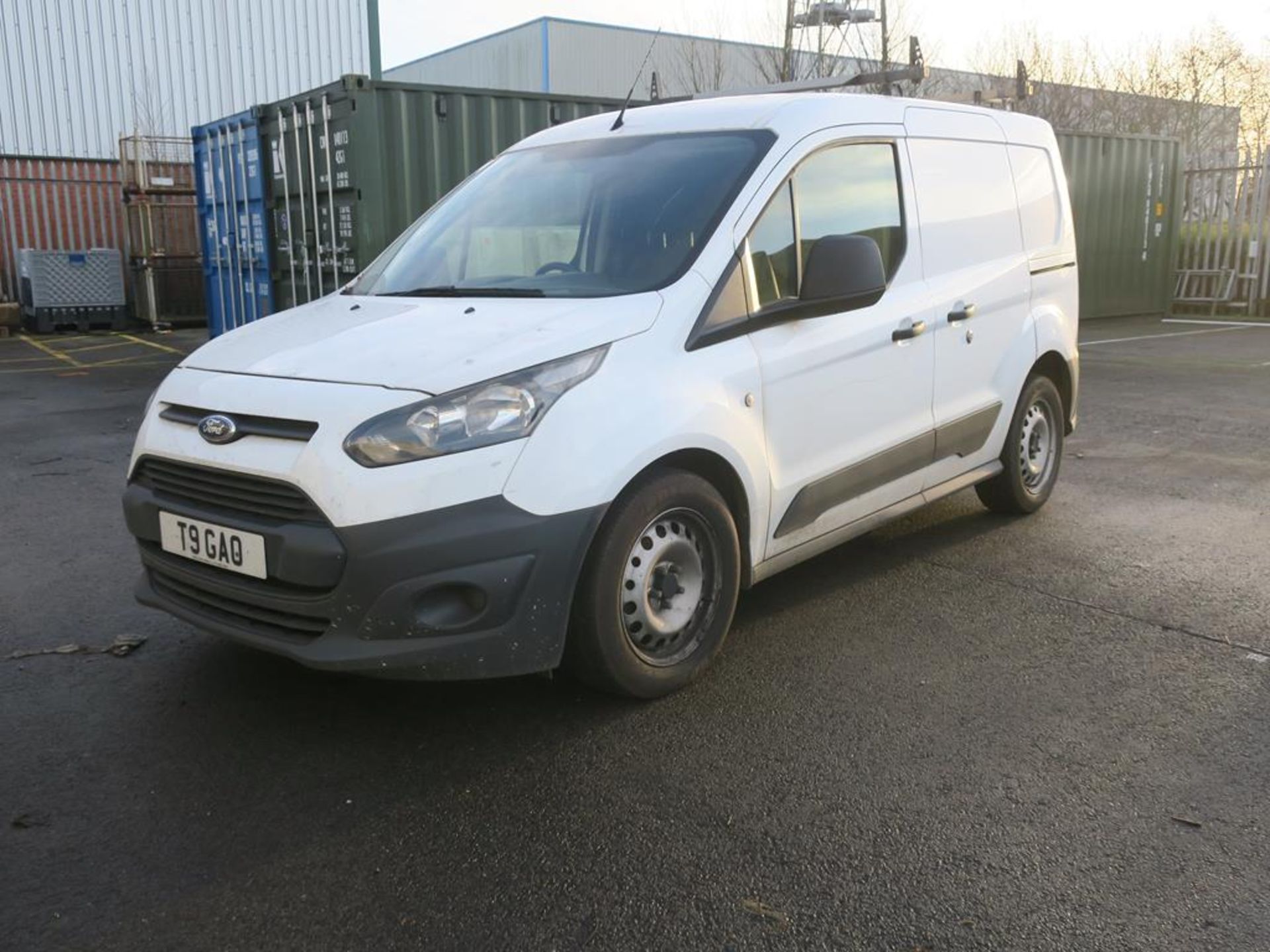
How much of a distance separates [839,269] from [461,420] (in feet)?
4.85

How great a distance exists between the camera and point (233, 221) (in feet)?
43.3

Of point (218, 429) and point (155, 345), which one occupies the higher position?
point (218, 429)

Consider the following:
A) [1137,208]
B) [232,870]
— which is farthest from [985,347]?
[1137,208]

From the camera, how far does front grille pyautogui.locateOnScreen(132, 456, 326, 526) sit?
3.10 metres

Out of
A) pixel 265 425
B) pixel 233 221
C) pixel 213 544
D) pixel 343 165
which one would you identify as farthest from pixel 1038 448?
pixel 233 221

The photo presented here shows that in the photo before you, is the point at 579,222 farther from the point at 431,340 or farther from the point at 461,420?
the point at 461,420

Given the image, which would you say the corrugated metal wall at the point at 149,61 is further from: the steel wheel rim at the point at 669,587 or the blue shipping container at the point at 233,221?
the steel wheel rim at the point at 669,587

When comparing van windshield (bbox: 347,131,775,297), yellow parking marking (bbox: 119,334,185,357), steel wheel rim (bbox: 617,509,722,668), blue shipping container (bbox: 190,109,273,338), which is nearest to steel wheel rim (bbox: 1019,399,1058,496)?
van windshield (bbox: 347,131,775,297)

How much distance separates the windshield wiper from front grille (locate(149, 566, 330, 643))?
134 centimetres

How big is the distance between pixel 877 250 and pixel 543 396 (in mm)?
1458

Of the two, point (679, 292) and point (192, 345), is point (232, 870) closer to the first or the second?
point (679, 292)

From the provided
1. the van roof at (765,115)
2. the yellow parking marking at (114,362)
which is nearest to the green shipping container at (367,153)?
the yellow parking marking at (114,362)

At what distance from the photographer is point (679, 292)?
11.8 feet

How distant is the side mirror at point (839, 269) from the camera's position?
151 inches
